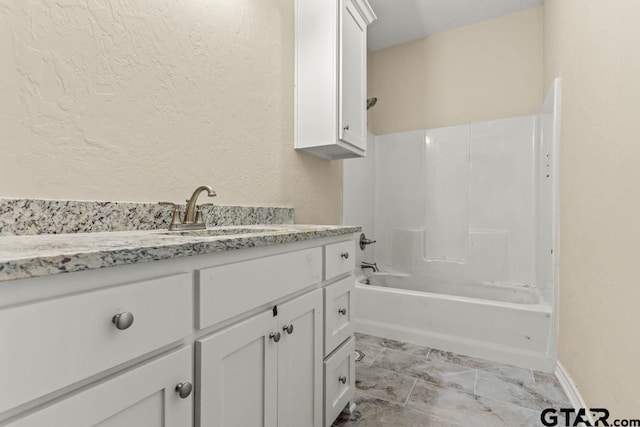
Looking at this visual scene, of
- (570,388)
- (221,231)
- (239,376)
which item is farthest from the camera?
(570,388)

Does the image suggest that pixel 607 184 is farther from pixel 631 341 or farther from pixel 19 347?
pixel 19 347

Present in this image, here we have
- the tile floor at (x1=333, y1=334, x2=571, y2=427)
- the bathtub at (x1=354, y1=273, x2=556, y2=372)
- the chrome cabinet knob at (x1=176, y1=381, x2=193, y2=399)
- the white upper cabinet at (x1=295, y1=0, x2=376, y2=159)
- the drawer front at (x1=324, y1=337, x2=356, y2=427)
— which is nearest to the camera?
the chrome cabinet knob at (x1=176, y1=381, x2=193, y2=399)

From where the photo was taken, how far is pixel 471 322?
2.08 m

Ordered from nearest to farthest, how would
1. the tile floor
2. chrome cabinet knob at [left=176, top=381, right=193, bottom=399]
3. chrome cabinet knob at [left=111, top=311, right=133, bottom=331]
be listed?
chrome cabinet knob at [left=111, top=311, right=133, bottom=331] → chrome cabinet knob at [left=176, top=381, right=193, bottom=399] → the tile floor

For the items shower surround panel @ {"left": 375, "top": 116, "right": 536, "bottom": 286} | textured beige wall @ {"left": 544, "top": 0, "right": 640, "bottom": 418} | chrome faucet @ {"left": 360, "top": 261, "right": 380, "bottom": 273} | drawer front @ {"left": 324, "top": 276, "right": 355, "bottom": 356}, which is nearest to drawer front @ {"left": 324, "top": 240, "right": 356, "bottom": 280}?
drawer front @ {"left": 324, "top": 276, "right": 355, "bottom": 356}

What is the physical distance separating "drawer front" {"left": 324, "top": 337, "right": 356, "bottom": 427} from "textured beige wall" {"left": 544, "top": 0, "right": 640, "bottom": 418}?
0.96m

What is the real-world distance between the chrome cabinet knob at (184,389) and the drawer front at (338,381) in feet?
2.13

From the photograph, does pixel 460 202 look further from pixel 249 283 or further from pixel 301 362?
pixel 249 283

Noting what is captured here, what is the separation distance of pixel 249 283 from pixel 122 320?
340 mm

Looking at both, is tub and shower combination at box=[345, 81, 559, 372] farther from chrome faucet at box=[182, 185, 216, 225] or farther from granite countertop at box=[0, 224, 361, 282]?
granite countertop at box=[0, 224, 361, 282]

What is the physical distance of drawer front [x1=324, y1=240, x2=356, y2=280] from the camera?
121 centimetres

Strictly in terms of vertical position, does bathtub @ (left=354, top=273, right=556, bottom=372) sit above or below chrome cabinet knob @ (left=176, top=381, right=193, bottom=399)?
below

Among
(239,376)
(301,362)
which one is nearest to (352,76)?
(301,362)

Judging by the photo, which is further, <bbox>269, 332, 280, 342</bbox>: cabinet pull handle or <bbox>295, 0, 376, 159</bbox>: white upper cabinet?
<bbox>295, 0, 376, 159</bbox>: white upper cabinet
